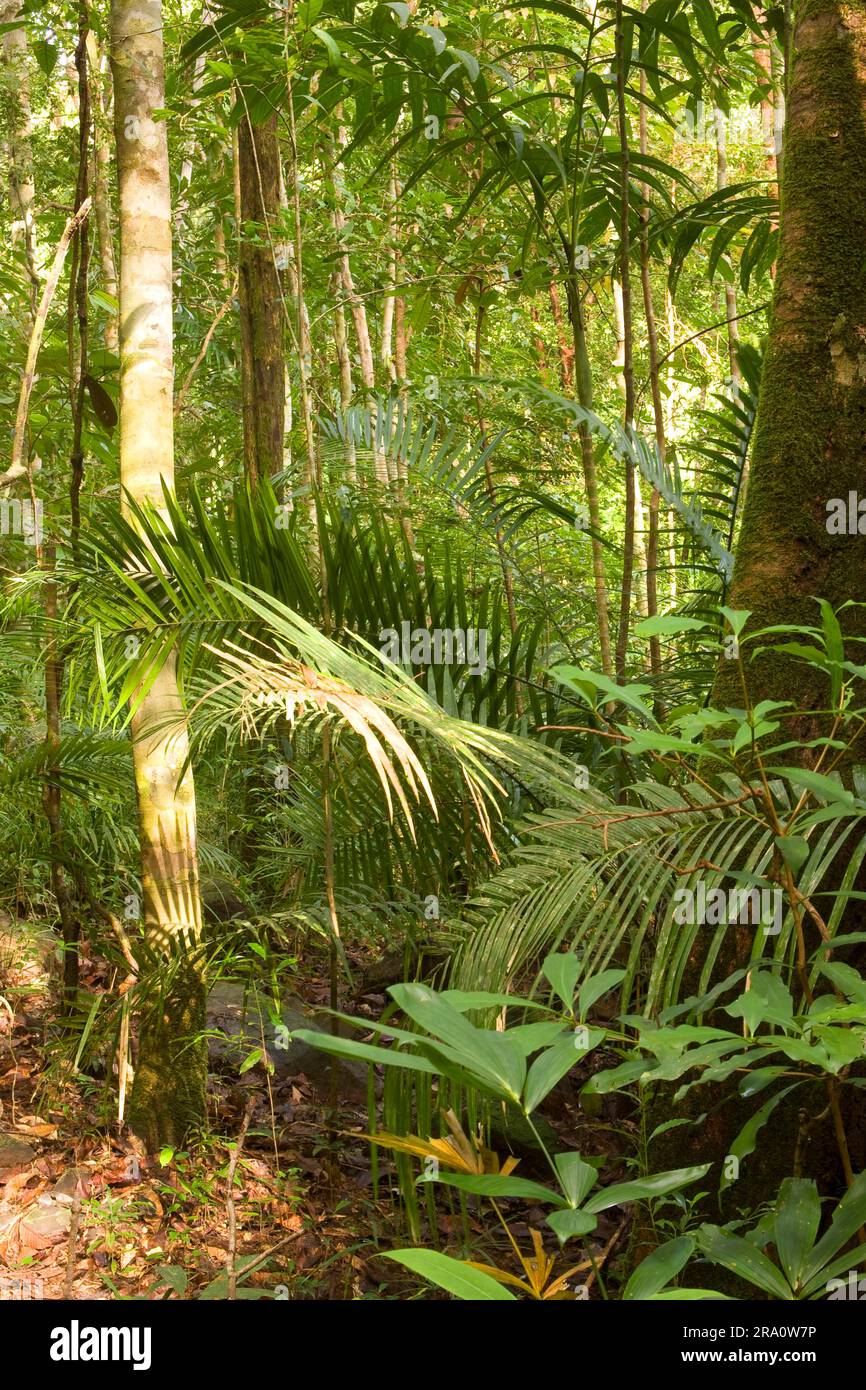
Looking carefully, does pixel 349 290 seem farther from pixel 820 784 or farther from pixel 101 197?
pixel 820 784

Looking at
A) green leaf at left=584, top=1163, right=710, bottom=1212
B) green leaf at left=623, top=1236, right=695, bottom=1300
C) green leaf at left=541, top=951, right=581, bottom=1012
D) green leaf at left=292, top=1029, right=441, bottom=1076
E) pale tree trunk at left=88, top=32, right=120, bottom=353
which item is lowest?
green leaf at left=623, top=1236, right=695, bottom=1300

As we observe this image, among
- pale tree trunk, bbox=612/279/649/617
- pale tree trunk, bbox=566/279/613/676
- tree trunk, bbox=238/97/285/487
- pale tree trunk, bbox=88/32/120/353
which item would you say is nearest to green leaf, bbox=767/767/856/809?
pale tree trunk, bbox=566/279/613/676

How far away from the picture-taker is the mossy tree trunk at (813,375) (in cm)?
193

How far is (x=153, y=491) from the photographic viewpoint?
2684 millimetres

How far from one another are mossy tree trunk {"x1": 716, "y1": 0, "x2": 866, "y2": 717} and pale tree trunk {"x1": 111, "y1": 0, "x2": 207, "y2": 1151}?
1417mm

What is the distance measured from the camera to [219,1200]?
2561 millimetres

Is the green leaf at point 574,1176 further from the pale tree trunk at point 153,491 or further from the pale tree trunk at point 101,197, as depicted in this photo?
the pale tree trunk at point 101,197

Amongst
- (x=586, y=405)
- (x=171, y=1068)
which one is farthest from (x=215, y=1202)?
(x=586, y=405)

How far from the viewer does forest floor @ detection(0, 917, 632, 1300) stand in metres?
2.29

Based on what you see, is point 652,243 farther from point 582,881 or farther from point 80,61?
point 582,881

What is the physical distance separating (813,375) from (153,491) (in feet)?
5.09

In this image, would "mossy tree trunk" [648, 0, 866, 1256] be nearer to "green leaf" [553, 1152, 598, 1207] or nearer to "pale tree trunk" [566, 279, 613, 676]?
"pale tree trunk" [566, 279, 613, 676]

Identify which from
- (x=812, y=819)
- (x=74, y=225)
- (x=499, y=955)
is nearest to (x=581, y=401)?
(x=74, y=225)
